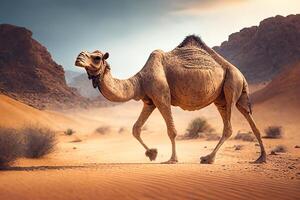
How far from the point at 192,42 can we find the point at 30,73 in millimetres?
78518

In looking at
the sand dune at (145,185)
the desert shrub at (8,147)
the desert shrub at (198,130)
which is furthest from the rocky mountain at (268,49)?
the sand dune at (145,185)

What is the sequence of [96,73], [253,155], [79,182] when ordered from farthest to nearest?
1. [253,155]
2. [96,73]
3. [79,182]

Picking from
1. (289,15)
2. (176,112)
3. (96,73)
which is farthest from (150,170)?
(289,15)

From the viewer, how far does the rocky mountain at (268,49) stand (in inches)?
3036

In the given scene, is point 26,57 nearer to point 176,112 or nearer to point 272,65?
point 176,112

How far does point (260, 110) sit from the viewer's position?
3700 centimetres

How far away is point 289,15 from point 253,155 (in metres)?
85.8

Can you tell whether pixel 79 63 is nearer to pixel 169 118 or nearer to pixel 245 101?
pixel 169 118

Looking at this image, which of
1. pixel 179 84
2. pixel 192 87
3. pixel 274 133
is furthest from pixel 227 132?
pixel 274 133

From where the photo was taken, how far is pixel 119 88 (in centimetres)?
1002

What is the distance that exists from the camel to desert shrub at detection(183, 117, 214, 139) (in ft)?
42.8

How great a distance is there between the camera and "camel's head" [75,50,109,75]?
352 inches

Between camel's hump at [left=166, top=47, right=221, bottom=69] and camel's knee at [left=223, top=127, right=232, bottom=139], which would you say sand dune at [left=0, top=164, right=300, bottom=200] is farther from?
camel's hump at [left=166, top=47, right=221, bottom=69]

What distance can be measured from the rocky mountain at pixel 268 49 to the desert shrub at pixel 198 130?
50.1m
